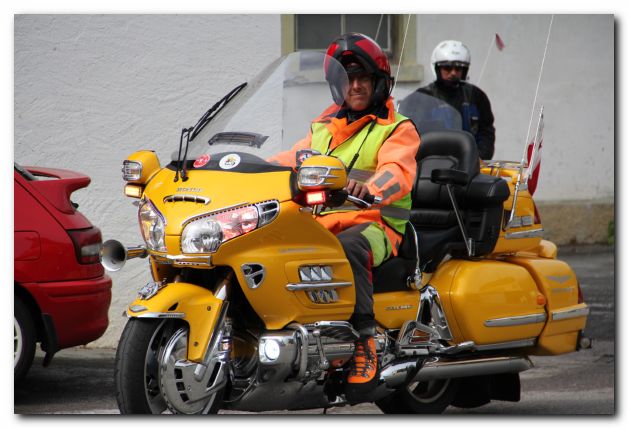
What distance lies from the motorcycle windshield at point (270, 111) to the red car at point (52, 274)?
130 cm

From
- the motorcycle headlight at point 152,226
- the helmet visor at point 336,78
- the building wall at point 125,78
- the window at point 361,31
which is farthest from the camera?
the window at point 361,31

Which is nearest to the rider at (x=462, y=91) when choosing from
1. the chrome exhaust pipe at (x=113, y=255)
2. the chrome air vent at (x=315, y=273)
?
the chrome air vent at (x=315, y=273)

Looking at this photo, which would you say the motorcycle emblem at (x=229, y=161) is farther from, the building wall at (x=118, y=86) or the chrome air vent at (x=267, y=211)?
the building wall at (x=118, y=86)

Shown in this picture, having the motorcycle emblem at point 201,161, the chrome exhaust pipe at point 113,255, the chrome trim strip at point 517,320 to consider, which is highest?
the motorcycle emblem at point 201,161

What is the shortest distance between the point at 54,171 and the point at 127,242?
3.50 ft

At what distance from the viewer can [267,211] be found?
466cm

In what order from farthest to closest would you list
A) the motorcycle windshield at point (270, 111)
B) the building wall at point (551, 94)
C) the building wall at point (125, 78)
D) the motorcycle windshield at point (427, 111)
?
the building wall at point (551, 94) < the building wall at point (125, 78) < the motorcycle windshield at point (427, 111) < the motorcycle windshield at point (270, 111)

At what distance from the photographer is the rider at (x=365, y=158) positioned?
16.6ft

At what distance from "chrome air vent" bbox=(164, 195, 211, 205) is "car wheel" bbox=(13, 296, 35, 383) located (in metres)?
1.52

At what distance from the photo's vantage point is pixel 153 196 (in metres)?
4.79

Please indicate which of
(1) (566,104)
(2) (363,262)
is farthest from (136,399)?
(1) (566,104)

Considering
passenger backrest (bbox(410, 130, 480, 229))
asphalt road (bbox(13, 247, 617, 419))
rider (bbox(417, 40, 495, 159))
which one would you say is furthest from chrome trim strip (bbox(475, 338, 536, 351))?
rider (bbox(417, 40, 495, 159))

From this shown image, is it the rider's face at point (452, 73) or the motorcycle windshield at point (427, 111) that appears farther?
the rider's face at point (452, 73)

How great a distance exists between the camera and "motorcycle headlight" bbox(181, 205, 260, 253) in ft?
15.0
